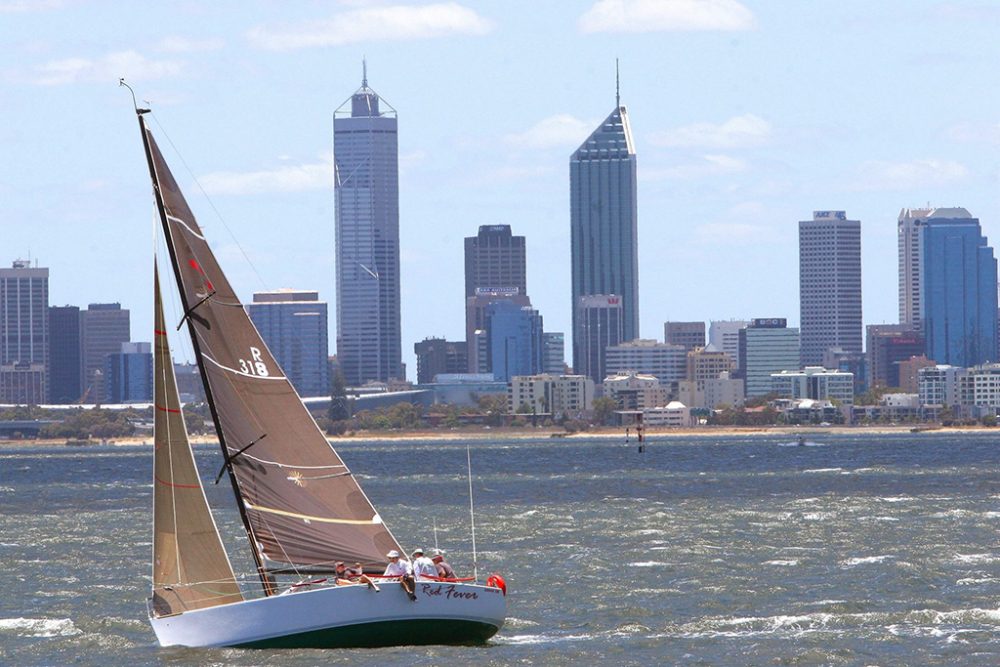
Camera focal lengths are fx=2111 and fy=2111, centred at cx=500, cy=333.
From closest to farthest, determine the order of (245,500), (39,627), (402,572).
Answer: (402,572) < (245,500) < (39,627)

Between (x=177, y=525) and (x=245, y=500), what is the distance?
4.69ft

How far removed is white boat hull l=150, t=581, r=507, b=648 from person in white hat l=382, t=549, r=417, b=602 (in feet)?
0.41

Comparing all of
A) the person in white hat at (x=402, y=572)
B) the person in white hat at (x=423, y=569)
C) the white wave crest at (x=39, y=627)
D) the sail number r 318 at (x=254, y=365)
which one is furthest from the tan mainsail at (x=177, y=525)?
the white wave crest at (x=39, y=627)

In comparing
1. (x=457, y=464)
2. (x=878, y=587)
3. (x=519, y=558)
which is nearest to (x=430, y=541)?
(x=519, y=558)

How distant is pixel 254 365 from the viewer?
38125 mm

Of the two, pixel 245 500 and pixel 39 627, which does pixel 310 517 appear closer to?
pixel 245 500

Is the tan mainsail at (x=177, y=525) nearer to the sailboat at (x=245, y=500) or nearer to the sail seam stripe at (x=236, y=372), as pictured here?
the sailboat at (x=245, y=500)

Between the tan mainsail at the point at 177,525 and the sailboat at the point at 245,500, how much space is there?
0.06ft

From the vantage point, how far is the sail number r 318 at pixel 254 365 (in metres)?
37.9

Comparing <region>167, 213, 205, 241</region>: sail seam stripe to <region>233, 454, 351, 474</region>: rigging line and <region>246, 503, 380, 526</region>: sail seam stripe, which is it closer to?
<region>233, 454, 351, 474</region>: rigging line

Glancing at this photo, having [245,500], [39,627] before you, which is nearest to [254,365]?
[245,500]

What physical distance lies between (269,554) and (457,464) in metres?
135

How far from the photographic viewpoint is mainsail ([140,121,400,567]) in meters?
37.5

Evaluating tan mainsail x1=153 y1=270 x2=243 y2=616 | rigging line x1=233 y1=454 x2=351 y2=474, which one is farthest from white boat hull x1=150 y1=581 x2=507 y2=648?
rigging line x1=233 y1=454 x2=351 y2=474
